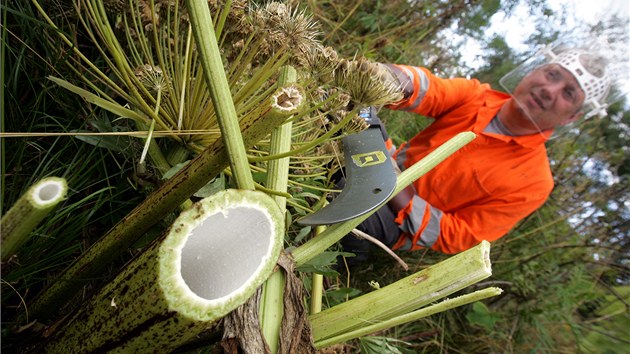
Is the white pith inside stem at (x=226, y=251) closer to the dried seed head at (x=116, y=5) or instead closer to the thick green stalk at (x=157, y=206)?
the thick green stalk at (x=157, y=206)

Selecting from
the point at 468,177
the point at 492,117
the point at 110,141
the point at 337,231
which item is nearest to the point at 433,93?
the point at 492,117

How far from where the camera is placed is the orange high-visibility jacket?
8.57ft

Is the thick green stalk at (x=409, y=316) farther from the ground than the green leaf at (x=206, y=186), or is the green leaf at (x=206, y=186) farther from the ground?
the green leaf at (x=206, y=186)

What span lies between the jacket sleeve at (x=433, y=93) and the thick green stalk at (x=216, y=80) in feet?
5.75

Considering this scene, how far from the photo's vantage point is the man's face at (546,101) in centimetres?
267

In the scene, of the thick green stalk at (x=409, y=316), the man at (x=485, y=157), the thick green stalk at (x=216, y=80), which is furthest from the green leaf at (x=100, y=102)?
the man at (x=485, y=157)

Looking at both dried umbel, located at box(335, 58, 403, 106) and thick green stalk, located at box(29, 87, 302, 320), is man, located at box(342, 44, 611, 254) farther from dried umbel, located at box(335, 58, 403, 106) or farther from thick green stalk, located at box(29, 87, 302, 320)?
thick green stalk, located at box(29, 87, 302, 320)

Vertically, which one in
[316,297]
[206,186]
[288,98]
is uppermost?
[288,98]

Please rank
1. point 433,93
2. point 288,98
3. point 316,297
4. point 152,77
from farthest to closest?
point 433,93, point 316,297, point 152,77, point 288,98

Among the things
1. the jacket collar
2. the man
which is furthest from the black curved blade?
the jacket collar

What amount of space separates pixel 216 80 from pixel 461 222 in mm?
2230

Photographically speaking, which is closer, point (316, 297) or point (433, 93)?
point (316, 297)

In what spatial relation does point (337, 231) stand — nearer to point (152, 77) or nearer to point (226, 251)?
point (226, 251)

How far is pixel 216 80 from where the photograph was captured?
0.83 m
